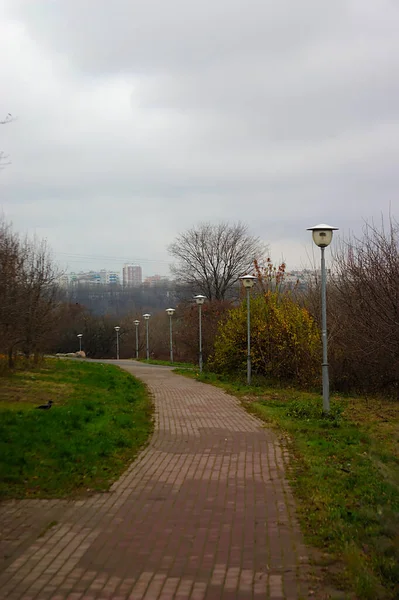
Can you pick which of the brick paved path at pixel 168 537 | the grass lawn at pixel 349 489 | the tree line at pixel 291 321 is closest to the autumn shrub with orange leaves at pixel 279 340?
the tree line at pixel 291 321

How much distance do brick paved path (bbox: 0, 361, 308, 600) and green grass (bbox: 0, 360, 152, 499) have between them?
1.32 feet

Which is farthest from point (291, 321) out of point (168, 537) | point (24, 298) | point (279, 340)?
point (168, 537)

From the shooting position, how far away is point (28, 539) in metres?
5.50

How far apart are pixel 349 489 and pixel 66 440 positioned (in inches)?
178

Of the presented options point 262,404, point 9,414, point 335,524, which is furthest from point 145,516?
point 262,404

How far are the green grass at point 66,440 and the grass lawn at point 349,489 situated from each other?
7.88 ft

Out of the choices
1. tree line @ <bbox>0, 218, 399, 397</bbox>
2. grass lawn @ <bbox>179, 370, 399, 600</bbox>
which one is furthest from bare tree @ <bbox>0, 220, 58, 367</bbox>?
grass lawn @ <bbox>179, 370, 399, 600</bbox>

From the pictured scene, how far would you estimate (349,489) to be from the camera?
22.8 ft

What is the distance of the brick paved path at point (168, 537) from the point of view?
4.41m

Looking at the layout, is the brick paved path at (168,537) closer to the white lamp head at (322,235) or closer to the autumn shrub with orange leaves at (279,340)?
the white lamp head at (322,235)

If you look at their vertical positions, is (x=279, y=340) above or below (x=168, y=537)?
above

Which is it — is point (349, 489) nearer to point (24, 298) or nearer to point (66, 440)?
point (66, 440)

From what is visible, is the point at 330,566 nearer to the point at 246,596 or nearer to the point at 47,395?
the point at 246,596

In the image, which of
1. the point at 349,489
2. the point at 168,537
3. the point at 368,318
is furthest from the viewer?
the point at 368,318
